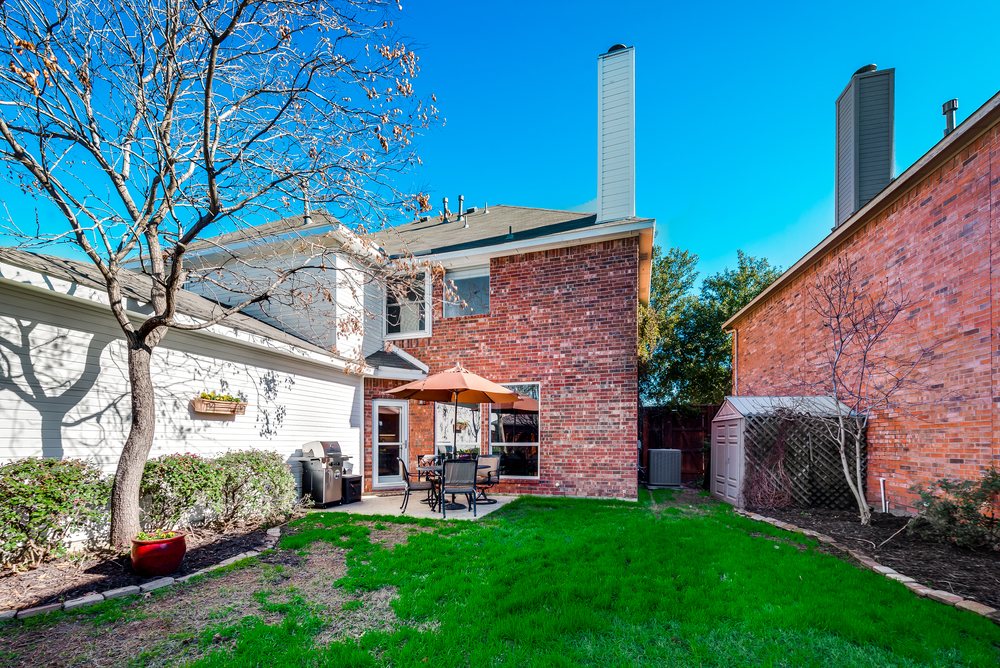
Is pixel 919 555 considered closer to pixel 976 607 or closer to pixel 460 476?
pixel 976 607

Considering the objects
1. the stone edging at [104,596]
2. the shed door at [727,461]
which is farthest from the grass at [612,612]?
the shed door at [727,461]

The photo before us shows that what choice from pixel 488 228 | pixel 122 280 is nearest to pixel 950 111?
pixel 488 228

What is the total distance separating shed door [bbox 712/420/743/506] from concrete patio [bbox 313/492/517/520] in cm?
424

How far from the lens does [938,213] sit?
6617 mm

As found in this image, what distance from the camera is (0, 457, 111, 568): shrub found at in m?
4.07

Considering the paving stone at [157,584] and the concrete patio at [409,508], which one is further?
the concrete patio at [409,508]

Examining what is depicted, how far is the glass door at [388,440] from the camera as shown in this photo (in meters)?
10.3

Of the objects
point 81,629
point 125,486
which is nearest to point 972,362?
point 81,629

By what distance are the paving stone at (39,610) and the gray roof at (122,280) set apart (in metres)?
3.14

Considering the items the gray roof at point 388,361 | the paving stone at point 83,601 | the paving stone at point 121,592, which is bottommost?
the paving stone at point 121,592

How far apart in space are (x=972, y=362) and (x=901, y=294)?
5.87 ft

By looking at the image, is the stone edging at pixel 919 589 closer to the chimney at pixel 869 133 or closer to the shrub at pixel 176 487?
the shrub at pixel 176 487

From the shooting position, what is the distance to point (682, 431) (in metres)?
13.3

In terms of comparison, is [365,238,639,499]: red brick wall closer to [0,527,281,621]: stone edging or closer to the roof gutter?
the roof gutter
